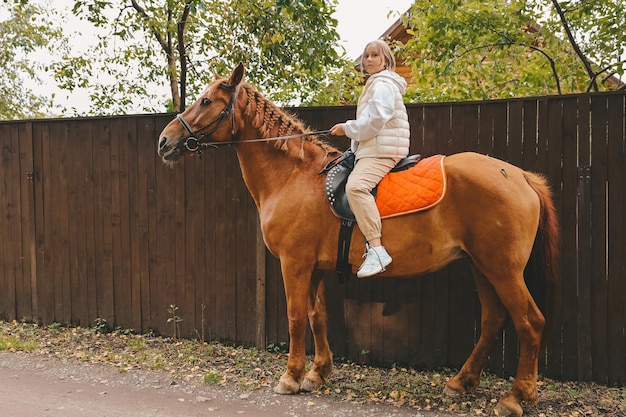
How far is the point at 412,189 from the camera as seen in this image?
3578mm

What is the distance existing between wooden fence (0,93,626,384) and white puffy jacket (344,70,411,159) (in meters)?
0.95

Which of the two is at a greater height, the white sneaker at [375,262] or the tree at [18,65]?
the tree at [18,65]

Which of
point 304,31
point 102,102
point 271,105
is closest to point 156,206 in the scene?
point 271,105

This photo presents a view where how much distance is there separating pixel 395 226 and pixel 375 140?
26.2 inches

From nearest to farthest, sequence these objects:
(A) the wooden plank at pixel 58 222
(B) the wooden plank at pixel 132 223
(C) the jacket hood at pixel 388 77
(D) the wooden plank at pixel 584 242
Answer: (C) the jacket hood at pixel 388 77 < (D) the wooden plank at pixel 584 242 < (B) the wooden plank at pixel 132 223 < (A) the wooden plank at pixel 58 222

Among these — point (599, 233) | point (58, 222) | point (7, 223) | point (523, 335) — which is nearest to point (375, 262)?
point (523, 335)

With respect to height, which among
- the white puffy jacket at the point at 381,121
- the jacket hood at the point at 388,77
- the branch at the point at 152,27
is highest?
the branch at the point at 152,27

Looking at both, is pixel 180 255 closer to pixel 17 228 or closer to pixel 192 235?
pixel 192 235

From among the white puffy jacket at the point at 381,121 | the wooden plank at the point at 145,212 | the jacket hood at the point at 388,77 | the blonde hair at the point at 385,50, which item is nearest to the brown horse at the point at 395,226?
the white puffy jacket at the point at 381,121

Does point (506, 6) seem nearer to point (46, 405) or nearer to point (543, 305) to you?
point (543, 305)

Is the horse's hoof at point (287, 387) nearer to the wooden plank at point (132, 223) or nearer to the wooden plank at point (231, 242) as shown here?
the wooden plank at point (231, 242)

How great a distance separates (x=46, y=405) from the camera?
3.81 metres

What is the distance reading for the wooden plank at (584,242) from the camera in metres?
4.08

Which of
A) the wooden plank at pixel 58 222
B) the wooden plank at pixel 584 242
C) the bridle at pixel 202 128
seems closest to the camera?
the bridle at pixel 202 128
